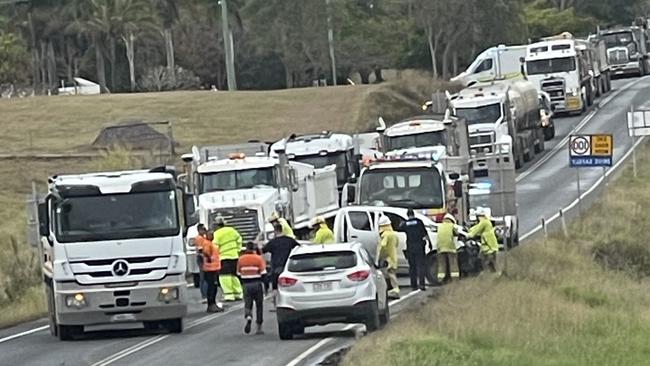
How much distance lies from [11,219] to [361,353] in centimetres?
3615

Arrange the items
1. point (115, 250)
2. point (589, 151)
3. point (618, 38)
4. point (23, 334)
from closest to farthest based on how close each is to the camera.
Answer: point (115, 250)
point (23, 334)
point (589, 151)
point (618, 38)

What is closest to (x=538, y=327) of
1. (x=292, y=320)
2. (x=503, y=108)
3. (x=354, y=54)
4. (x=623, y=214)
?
(x=292, y=320)

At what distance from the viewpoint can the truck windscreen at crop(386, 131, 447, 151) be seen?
45781mm

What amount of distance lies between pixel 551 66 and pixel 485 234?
40.9 metres

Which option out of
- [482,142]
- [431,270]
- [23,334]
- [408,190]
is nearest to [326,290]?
[23,334]

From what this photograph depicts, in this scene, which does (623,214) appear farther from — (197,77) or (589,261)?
(197,77)

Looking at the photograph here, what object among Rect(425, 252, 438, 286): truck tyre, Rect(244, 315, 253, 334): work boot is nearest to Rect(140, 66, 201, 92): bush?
Rect(425, 252, 438, 286): truck tyre

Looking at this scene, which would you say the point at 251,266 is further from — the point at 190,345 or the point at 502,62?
the point at 502,62

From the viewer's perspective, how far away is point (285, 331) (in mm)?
24797

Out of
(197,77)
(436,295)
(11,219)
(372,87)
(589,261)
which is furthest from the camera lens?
(197,77)

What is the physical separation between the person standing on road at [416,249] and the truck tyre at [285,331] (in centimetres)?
789

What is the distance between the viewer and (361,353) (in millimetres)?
21172

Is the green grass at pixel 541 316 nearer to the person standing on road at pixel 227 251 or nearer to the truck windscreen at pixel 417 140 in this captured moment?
the person standing on road at pixel 227 251

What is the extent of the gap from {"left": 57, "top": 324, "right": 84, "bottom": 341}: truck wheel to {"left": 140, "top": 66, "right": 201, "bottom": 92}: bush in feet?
247
